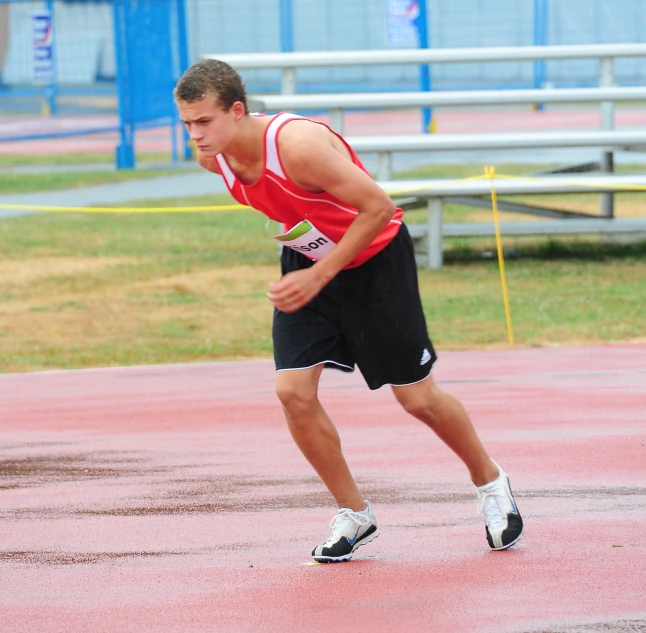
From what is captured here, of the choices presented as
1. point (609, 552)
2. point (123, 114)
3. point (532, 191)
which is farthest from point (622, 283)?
point (123, 114)

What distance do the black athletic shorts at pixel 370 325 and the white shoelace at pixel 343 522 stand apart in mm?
518

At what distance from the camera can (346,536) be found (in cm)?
518

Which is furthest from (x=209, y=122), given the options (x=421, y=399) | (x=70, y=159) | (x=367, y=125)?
(x=367, y=125)

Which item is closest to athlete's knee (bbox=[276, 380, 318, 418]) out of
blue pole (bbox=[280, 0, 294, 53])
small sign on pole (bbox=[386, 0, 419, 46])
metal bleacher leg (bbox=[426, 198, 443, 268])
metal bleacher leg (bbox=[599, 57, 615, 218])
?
metal bleacher leg (bbox=[426, 198, 443, 268])

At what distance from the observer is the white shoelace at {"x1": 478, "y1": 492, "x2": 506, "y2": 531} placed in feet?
17.1

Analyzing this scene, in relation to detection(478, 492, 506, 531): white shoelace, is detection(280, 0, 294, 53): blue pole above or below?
above

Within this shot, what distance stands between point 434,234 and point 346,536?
9.64 metres

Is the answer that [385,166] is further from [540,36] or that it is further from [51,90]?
[540,36]

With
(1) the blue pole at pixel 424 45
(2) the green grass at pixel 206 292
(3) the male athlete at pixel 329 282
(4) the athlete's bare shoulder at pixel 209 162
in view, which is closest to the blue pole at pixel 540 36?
(1) the blue pole at pixel 424 45

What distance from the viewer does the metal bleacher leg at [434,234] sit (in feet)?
47.6

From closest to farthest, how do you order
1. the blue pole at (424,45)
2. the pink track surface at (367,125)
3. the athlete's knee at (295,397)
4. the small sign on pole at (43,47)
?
the athlete's knee at (295,397) → the blue pole at (424,45) → the small sign on pole at (43,47) → the pink track surface at (367,125)

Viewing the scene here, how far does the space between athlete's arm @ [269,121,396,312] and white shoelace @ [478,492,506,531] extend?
1.13 metres

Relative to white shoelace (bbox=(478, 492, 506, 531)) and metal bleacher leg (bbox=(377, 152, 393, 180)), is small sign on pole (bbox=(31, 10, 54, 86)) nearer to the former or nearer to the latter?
metal bleacher leg (bbox=(377, 152, 393, 180))

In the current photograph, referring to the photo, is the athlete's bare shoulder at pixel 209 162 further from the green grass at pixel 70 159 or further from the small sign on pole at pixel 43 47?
the small sign on pole at pixel 43 47
